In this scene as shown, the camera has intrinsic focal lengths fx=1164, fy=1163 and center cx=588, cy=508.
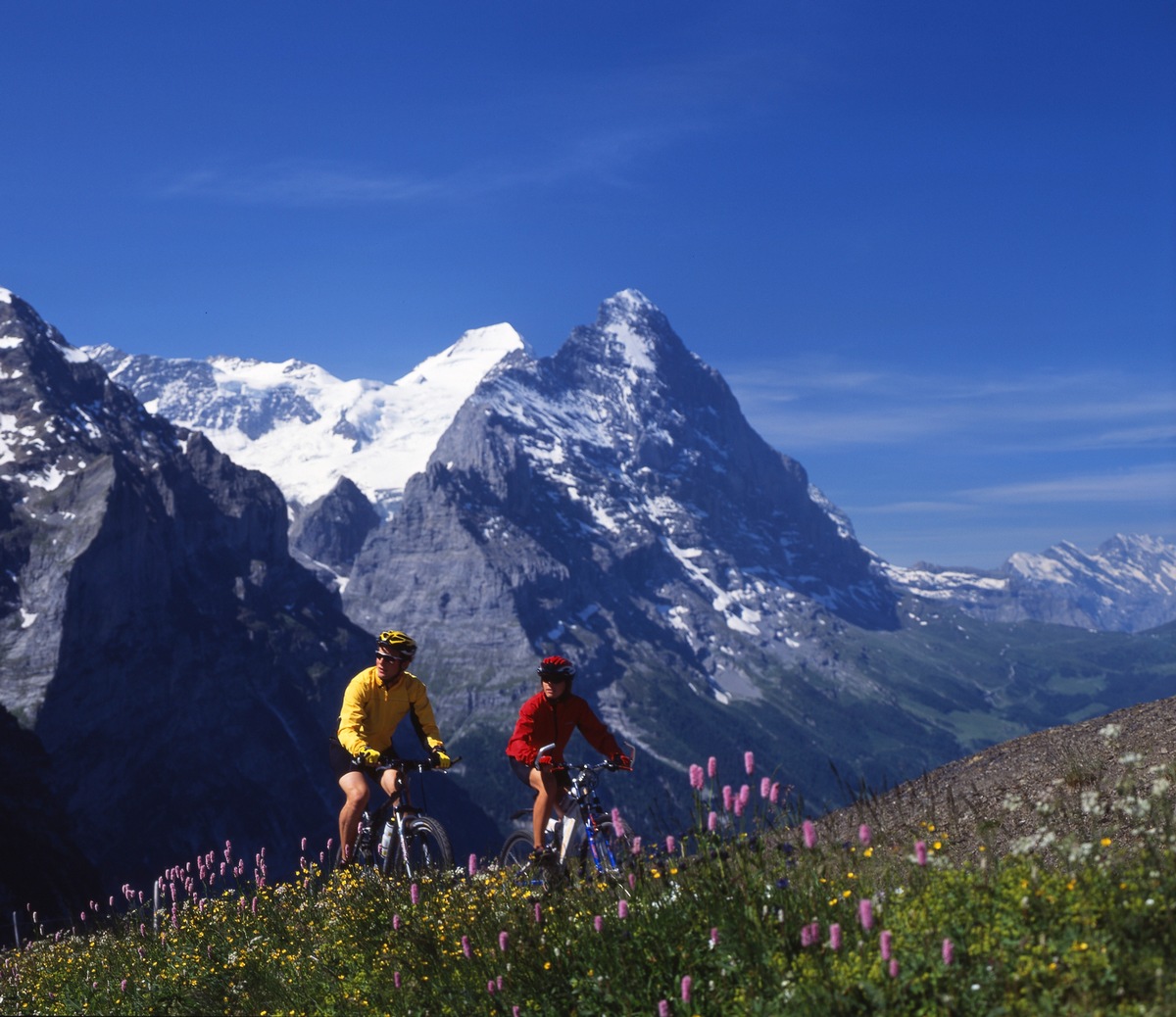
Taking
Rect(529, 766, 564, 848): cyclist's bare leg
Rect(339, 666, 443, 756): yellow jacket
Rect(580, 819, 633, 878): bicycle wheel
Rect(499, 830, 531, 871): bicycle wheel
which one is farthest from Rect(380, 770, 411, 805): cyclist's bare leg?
Rect(580, 819, 633, 878): bicycle wheel

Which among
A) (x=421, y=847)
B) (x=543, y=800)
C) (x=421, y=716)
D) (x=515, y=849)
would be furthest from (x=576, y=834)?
(x=421, y=716)

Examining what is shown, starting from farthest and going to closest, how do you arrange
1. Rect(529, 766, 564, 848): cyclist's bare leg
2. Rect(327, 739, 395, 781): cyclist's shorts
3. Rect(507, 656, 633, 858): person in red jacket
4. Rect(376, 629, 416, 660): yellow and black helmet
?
Rect(376, 629, 416, 660): yellow and black helmet → Rect(327, 739, 395, 781): cyclist's shorts → Rect(507, 656, 633, 858): person in red jacket → Rect(529, 766, 564, 848): cyclist's bare leg

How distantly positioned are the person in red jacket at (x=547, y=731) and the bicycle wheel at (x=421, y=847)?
1.06m

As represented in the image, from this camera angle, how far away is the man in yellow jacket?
1359 cm

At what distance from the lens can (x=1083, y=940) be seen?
245 inches

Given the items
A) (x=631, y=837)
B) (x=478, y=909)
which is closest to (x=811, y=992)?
(x=631, y=837)

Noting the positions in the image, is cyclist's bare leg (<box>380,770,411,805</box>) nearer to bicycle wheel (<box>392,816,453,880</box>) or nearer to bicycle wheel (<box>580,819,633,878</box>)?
bicycle wheel (<box>392,816,453,880</box>)

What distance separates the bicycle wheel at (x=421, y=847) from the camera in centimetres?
1280

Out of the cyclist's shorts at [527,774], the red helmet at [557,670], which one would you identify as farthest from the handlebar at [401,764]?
the red helmet at [557,670]

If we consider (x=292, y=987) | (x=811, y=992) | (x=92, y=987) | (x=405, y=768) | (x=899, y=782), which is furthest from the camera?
(x=899, y=782)

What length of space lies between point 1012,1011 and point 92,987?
9.33 meters

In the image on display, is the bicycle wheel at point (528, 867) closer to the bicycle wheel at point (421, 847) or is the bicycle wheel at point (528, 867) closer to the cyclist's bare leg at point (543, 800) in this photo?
the cyclist's bare leg at point (543, 800)

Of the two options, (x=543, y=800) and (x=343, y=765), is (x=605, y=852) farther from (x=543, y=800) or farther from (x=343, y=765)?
(x=343, y=765)

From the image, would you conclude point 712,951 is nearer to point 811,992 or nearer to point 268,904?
point 811,992
